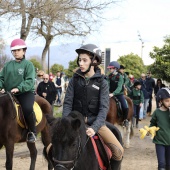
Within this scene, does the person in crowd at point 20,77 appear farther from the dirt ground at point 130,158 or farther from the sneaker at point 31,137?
the dirt ground at point 130,158

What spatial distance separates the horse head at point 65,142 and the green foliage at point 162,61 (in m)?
12.4

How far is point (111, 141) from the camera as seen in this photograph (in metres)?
3.84

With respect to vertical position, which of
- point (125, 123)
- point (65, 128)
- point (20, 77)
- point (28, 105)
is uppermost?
point (20, 77)

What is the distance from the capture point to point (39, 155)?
301 inches

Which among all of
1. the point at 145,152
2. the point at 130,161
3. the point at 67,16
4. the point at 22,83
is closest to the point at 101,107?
the point at 22,83

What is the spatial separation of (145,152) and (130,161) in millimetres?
1119

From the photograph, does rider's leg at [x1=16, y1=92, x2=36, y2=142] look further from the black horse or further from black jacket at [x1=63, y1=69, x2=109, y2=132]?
the black horse

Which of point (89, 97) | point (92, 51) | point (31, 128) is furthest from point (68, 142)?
point (31, 128)

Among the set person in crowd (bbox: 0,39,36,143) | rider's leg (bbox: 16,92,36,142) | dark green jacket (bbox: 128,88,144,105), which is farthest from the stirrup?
person in crowd (bbox: 0,39,36,143)

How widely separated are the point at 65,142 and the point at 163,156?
276 cm

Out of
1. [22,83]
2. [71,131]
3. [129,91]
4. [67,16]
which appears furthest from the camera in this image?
[129,91]

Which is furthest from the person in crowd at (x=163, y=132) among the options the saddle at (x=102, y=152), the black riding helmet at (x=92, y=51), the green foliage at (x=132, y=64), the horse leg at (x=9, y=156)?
the green foliage at (x=132, y=64)

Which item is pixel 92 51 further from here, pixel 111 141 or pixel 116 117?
pixel 116 117

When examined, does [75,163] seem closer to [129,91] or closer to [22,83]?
[22,83]
